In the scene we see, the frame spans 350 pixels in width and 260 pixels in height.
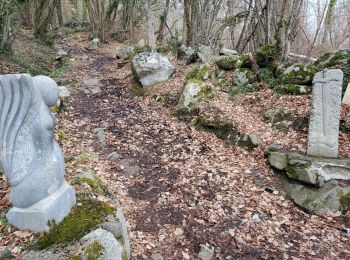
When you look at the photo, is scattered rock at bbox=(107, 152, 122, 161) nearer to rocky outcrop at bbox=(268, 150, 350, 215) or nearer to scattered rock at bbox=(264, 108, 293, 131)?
rocky outcrop at bbox=(268, 150, 350, 215)

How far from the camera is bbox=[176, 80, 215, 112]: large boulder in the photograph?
810 cm

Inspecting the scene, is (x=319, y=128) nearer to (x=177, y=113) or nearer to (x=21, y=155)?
(x=177, y=113)

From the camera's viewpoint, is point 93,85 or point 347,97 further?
point 93,85

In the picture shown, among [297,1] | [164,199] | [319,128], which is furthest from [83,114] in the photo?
[297,1]

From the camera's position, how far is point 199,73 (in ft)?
30.7

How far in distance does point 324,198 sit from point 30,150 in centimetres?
455

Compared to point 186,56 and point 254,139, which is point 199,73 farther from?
point 254,139

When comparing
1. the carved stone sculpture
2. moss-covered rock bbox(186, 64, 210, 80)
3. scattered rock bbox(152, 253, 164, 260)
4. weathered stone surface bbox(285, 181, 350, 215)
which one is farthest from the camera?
moss-covered rock bbox(186, 64, 210, 80)

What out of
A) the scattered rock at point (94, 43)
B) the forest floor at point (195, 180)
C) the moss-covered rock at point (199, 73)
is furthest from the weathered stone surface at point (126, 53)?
the forest floor at point (195, 180)

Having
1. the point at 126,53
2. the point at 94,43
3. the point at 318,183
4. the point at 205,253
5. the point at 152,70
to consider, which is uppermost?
the point at 94,43

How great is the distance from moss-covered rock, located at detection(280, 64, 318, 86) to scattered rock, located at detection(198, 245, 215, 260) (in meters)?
5.38

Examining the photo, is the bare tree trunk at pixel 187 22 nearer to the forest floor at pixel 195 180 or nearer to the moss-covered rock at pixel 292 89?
the forest floor at pixel 195 180

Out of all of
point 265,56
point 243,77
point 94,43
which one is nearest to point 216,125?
point 243,77

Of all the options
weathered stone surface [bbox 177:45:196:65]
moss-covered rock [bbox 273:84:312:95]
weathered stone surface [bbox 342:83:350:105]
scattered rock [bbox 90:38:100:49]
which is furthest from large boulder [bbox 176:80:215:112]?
scattered rock [bbox 90:38:100:49]
